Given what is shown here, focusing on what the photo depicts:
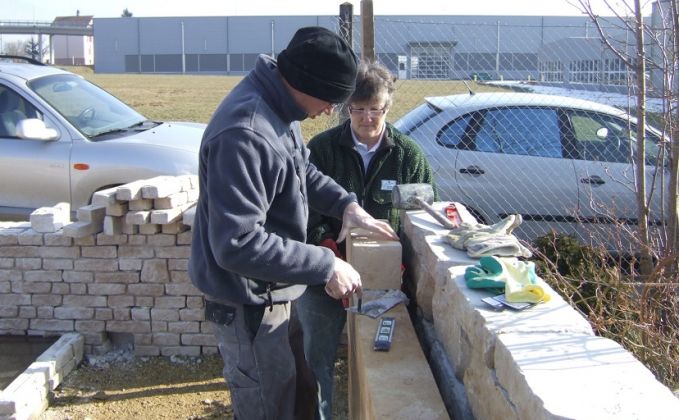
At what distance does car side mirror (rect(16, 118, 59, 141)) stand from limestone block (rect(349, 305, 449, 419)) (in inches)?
153

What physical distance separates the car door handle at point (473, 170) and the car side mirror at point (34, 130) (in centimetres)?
337

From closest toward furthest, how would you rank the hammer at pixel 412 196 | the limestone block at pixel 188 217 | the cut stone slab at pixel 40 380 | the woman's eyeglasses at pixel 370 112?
the hammer at pixel 412 196
the woman's eyeglasses at pixel 370 112
the cut stone slab at pixel 40 380
the limestone block at pixel 188 217

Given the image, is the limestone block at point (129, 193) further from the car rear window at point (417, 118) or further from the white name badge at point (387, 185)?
the car rear window at point (417, 118)

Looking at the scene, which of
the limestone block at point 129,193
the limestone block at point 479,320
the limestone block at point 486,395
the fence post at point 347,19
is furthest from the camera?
the fence post at point 347,19

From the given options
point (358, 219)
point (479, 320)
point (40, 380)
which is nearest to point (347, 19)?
point (358, 219)

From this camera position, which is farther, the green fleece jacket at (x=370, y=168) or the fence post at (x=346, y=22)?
the fence post at (x=346, y=22)

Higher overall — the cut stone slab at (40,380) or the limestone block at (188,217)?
the limestone block at (188,217)

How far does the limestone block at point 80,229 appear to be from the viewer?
4.49m

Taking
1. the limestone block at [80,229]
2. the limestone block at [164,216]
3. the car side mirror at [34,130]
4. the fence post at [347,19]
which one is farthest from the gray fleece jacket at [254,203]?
the car side mirror at [34,130]

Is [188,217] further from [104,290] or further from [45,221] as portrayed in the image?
[45,221]

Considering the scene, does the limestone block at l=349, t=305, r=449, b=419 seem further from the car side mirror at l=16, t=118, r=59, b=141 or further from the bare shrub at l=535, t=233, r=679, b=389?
the car side mirror at l=16, t=118, r=59, b=141

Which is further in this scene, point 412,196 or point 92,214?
point 92,214

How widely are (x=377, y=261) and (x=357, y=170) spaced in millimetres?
546

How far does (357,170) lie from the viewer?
3.43 m
